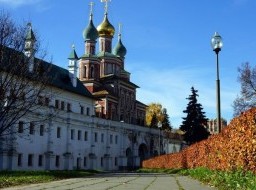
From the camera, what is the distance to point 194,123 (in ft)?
186

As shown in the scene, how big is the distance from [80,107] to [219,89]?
46960 millimetres

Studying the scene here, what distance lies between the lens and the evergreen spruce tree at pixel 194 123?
5647cm

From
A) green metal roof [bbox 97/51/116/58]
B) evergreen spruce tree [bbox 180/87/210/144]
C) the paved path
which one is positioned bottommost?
the paved path

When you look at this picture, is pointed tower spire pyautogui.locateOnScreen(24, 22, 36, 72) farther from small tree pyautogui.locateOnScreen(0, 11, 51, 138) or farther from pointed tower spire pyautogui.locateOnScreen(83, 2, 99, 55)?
Answer: pointed tower spire pyautogui.locateOnScreen(83, 2, 99, 55)

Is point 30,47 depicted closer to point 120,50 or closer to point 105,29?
point 105,29

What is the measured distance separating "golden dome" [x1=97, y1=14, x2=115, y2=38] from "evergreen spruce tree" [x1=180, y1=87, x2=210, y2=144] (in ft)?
106

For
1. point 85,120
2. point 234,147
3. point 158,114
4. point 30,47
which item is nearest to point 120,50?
point 158,114

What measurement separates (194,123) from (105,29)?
35.4 m

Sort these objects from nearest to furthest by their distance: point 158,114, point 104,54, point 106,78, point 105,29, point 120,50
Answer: point 106,78 → point 104,54 → point 105,29 → point 120,50 → point 158,114

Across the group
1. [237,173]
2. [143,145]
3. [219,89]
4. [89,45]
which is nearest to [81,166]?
[143,145]

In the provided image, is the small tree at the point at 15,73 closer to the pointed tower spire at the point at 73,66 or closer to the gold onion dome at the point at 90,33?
the pointed tower spire at the point at 73,66

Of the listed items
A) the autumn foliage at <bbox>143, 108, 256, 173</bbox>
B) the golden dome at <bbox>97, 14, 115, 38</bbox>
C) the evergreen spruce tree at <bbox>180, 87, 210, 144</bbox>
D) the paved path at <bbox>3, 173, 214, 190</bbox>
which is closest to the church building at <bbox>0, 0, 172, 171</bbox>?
the golden dome at <bbox>97, 14, 115, 38</bbox>

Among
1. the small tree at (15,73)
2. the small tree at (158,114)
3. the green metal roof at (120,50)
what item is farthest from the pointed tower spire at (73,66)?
the small tree at (158,114)

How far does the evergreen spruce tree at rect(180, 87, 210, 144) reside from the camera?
185 ft
